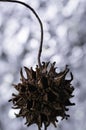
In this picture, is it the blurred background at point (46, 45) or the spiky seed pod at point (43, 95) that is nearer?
the spiky seed pod at point (43, 95)

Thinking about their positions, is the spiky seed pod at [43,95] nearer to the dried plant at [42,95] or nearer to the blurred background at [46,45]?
the dried plant at [42,95]

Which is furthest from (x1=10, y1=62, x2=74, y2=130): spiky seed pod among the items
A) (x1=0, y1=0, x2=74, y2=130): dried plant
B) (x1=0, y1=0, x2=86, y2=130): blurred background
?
(x1=0, y1=0, x2=86, y2=130): blurred background

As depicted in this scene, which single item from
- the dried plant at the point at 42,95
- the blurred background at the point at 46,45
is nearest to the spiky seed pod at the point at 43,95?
the dried plant at the point at 42,95

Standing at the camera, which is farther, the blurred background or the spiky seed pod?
the blurred background

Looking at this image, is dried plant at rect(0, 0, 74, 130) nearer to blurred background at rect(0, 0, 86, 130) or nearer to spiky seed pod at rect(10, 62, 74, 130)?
spiky seed pod at rect(10, 62, 74, 130)

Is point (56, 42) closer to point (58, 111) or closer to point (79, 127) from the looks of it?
point (79, 127)

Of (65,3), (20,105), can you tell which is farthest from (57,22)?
(20,105)
